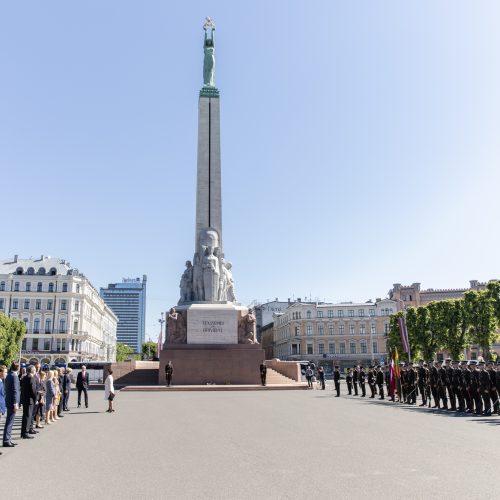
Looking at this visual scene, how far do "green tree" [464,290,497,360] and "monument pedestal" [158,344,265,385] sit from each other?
23.4 meters

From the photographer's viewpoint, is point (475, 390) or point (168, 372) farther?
point (168, 372)

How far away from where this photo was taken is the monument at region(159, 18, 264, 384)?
31.4 meters

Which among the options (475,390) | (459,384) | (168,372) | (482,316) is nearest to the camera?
(475,390)

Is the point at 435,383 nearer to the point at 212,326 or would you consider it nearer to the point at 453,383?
the point at 453,383

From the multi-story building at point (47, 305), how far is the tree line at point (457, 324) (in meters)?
A: 44.5

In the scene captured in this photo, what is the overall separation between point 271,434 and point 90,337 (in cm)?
7657

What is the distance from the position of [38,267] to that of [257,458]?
76.0 meters

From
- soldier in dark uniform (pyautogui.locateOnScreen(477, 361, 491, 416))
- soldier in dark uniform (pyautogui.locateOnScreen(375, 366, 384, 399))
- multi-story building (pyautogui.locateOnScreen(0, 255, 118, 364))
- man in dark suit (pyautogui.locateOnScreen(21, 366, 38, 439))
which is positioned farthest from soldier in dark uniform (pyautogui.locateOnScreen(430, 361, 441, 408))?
multi-story building (pyautogui.locateOnScreen(0, 255, 118, 364))

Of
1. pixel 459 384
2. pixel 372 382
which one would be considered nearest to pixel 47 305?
pixel 372 382

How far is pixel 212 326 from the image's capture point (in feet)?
109

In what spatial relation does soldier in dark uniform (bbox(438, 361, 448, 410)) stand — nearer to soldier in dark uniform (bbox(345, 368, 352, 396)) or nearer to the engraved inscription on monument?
soldier in dark uniform (bbox(345, 368, 352, 396))

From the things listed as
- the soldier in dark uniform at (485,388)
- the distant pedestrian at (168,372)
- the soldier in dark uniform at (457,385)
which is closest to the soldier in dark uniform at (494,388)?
the soldier in dark uniform at (485,388)

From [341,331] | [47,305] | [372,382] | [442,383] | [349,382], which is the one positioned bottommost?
[349,382]

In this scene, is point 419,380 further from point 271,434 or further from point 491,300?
point 491,300
